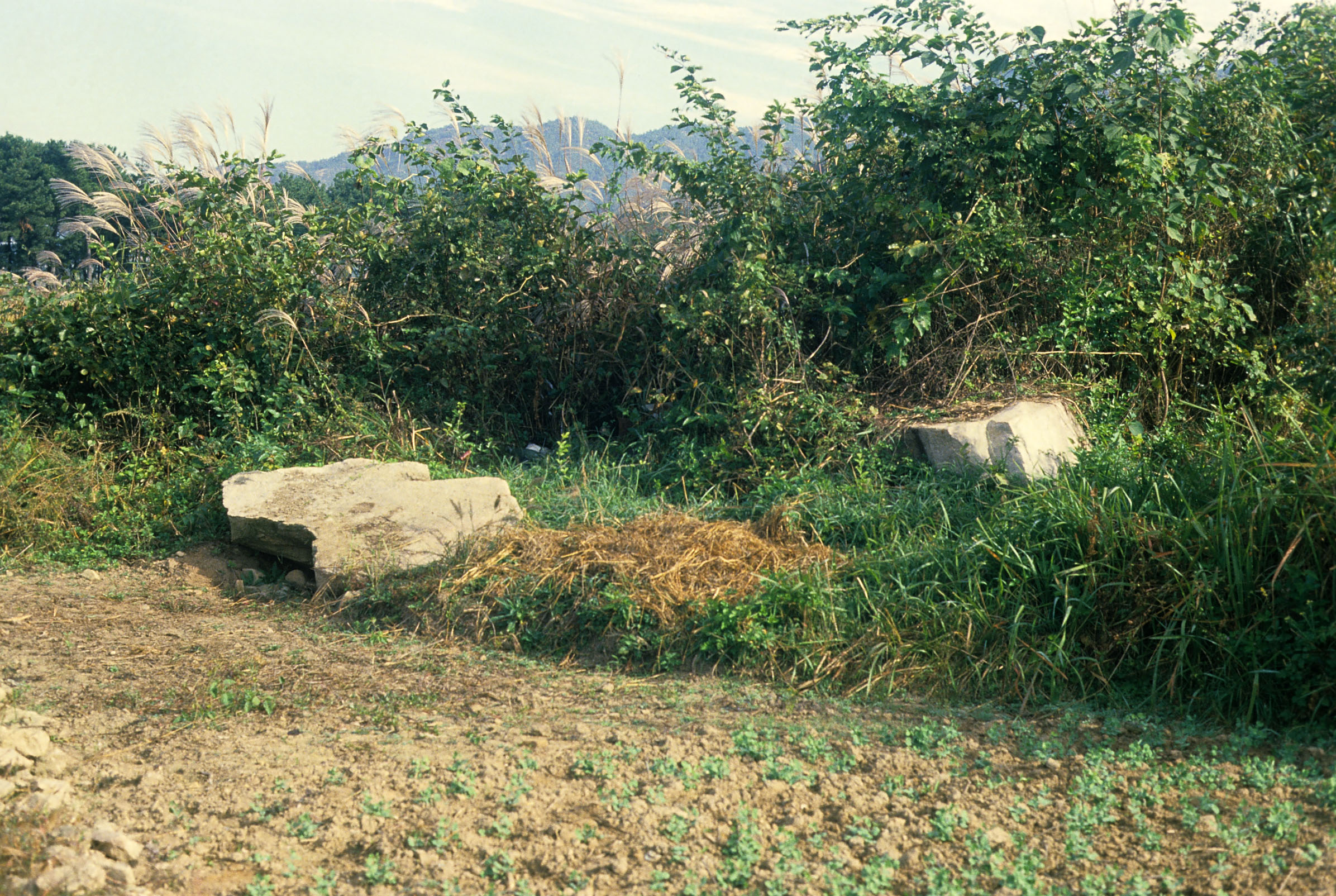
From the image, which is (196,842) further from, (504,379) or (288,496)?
(504,379)

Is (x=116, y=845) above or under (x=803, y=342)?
under

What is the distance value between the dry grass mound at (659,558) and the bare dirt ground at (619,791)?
0.48 metres

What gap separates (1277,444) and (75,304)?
7262mm

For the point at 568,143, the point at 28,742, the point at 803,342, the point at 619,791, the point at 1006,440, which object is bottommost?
the point at 28,742

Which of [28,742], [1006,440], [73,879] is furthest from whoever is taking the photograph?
[1006,440]

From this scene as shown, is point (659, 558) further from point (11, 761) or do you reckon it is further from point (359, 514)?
point (11, 761)

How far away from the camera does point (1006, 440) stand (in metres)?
5.65

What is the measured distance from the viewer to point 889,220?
668 cm

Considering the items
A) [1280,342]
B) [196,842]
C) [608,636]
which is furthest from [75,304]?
[1280,342]

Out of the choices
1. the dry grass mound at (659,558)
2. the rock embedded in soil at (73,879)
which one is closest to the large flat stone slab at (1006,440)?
the dry grass mound at (659,558)

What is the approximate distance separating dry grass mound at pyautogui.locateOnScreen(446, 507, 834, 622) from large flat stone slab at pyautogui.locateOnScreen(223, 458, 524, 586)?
439 millimetres

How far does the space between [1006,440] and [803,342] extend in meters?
1.61

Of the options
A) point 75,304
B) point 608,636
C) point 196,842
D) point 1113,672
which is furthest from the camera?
point 75,304

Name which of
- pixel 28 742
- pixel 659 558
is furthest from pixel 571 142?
pixel 28 742
